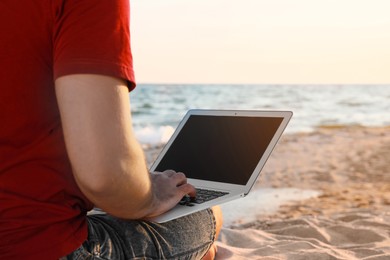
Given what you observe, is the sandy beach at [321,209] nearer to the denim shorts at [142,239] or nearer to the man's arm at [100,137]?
the denim shorts at [142,239]

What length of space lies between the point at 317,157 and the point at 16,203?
6688 millimetres

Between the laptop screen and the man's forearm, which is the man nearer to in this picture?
the man's forearm

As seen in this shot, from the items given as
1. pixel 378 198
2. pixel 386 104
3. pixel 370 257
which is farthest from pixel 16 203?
pixel 386 104

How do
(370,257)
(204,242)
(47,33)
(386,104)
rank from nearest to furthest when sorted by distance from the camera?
(47,33), (204,242), (370,257), (386,104)

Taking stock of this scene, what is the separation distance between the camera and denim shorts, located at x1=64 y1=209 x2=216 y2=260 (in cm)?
185

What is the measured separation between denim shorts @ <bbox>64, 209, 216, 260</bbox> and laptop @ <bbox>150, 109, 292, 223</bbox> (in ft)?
0.45

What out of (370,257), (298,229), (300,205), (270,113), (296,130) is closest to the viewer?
(270,113)

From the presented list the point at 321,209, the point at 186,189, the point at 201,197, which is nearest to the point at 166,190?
the point at 186,189

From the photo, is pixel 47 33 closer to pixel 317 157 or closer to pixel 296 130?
pixel 317 157

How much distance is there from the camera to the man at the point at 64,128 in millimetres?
1474

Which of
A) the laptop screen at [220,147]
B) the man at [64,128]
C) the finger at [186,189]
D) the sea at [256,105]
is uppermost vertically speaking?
the man at [64,128]

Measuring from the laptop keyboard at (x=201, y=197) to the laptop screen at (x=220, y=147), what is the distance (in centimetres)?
13

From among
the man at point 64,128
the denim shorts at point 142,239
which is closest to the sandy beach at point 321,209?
the denim shorts at point 142,239

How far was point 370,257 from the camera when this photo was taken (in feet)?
9.85
